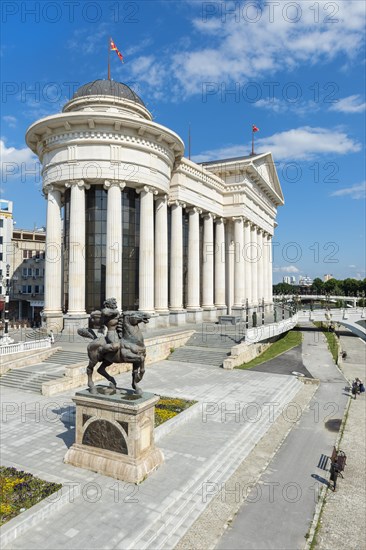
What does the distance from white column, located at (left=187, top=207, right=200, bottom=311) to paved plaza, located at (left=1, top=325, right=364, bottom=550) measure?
68.6 feet

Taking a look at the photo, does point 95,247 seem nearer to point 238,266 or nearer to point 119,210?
point 119,210

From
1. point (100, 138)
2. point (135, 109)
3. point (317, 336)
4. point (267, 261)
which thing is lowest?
point (317, 336)

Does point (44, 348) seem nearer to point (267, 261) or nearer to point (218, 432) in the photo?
point (218, 432)

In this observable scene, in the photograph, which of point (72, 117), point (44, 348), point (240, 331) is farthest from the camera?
point (240, 331)

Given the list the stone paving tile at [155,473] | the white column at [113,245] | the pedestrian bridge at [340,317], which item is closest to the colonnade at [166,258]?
the white column at [113,245]

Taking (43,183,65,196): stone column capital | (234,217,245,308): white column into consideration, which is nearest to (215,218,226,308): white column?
(234,217,245,308): white column

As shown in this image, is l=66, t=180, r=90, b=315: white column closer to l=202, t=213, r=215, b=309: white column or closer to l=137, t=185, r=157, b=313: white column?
l=137, t=185, r=157, b=313: white column

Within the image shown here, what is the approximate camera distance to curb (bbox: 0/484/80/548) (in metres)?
8.91

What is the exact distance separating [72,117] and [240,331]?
25.7 metres

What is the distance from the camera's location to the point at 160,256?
38.4 metres

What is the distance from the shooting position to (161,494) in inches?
433

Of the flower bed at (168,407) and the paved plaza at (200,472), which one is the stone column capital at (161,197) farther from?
the flower bed at (168,407)

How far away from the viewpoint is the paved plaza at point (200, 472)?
9438 mm

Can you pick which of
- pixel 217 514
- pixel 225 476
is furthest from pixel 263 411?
pixel 217 514
